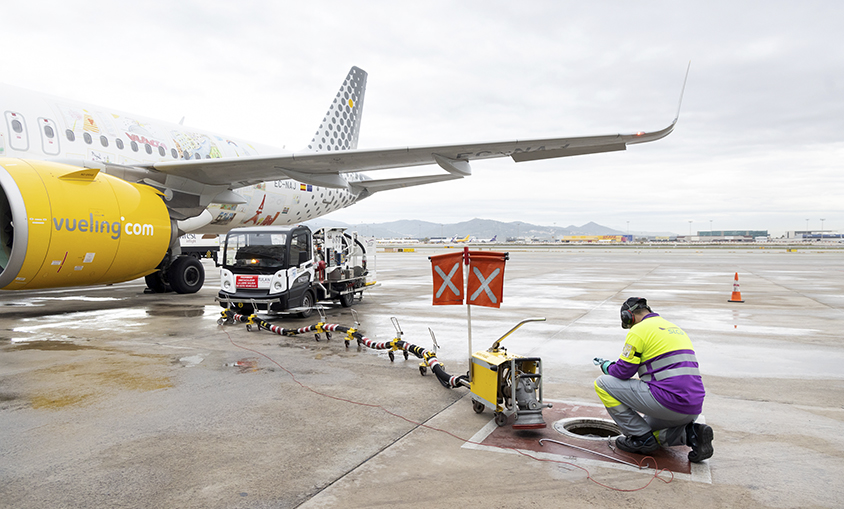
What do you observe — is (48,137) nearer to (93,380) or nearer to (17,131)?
(17,131)

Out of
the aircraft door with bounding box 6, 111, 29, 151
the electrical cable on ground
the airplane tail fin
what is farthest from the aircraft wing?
the airplane tail fin

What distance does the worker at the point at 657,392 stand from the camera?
161 inches

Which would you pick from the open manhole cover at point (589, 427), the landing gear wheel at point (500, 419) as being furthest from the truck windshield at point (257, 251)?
the open manhole cover at point (589, 427)

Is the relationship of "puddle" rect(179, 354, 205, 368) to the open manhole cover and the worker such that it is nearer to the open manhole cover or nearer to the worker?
the open manhole cover

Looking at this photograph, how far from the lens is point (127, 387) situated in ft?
19.7

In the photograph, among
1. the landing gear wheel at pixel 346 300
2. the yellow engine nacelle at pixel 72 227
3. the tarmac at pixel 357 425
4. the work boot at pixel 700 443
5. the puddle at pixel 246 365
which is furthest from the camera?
the landing gear wheel at pixel 346 300

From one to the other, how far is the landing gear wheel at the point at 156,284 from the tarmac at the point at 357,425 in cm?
517

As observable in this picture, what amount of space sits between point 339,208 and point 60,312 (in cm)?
1112

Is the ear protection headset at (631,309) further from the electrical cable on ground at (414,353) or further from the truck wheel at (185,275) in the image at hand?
the truck wheel at (185,275)

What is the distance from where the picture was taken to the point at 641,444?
4.25m

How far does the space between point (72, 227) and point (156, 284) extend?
6.93 metres

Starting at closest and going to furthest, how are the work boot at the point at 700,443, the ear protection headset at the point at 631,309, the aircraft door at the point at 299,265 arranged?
the work boot at the point at 700,443 → the ear protection headset at the point at 631,309 → the aircraft door at the point at 299,265

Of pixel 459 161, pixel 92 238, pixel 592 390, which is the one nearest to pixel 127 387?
pixel 92 238

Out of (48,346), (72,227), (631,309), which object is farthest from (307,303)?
(631,309)
